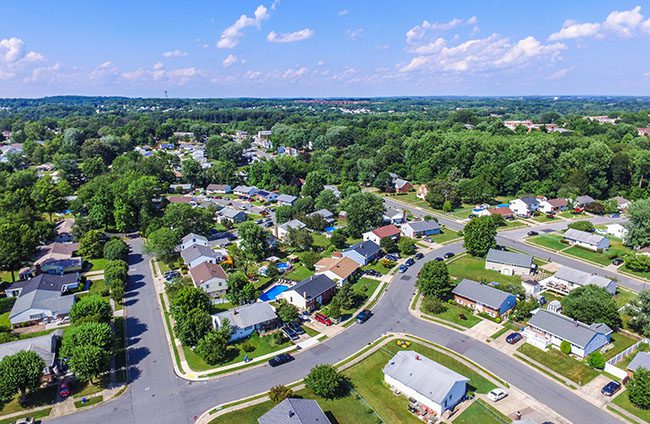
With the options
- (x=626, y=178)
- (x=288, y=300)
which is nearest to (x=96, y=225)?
(x=288, y=300)

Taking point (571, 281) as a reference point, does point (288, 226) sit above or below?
above

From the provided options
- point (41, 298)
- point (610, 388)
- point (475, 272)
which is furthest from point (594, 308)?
point (41, 298)

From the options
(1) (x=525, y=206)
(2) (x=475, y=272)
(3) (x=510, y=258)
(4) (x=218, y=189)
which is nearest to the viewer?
(3) (x=510, y=258)

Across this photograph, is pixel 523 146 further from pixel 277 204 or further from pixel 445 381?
pixel 445 381

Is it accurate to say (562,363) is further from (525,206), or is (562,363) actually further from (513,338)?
(525,206)

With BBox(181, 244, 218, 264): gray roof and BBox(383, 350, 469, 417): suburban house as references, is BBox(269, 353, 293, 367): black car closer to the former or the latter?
BBox(383, 350, 469, 417): suburban house

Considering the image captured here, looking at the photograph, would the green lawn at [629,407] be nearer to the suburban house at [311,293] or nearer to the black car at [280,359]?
the black car at [280,359]
